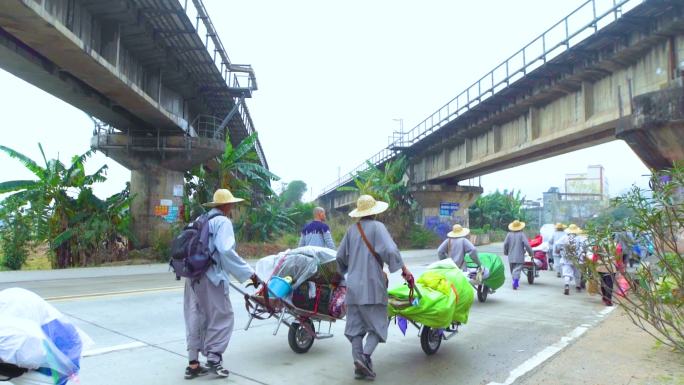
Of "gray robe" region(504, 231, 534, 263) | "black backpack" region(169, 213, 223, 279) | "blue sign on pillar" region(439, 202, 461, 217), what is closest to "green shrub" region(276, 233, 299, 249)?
"gray robe" region(504, 231, 534, 263)

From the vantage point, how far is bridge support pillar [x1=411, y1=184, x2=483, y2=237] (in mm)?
36250

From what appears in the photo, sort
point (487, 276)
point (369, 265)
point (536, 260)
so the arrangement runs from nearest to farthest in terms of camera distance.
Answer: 1. point (369, 265)
2. point (487, 276)
3. point (536, 260)

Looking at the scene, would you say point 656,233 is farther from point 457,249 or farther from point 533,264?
point 533,264

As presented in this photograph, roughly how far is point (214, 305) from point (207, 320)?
21 centimetres

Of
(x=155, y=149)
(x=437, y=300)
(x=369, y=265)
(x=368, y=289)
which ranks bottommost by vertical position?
(x=437, y=300)

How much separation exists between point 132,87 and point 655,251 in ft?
50.2

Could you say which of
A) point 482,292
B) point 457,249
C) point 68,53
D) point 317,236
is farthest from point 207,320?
point 68,53

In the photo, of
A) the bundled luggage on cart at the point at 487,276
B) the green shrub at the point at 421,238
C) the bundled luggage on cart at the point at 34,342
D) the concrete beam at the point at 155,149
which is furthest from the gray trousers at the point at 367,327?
the green shrub at the point at 421,238

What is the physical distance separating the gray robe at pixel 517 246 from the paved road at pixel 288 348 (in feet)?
6.08

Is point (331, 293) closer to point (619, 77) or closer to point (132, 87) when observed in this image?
point (132, 87)

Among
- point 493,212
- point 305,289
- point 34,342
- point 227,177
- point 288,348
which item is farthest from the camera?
point 493,212

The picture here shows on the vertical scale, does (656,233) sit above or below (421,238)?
above

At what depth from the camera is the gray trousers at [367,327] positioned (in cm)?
530

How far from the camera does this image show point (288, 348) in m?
6.56
